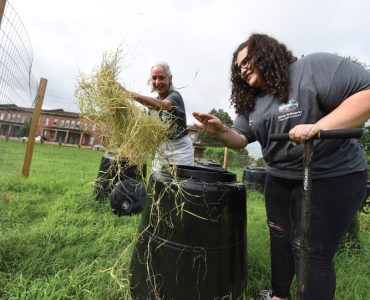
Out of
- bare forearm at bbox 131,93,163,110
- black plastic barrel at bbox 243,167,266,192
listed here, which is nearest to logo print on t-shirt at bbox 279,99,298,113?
bare forearm at bbox 131,93,163,110

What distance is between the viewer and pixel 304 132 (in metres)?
1.29

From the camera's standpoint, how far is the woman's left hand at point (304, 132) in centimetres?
127

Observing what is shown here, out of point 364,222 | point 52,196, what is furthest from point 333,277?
point 52,196

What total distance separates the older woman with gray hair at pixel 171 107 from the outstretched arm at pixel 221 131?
48 cm

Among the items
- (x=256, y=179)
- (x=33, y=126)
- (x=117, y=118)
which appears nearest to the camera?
(x=117, y=118)

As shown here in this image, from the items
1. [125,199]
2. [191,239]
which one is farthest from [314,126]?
[125,199]

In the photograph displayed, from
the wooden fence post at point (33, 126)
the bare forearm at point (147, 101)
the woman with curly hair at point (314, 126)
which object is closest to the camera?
the woman with curly hair at point (314, 126)

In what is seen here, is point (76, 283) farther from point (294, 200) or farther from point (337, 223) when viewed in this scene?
point (337, 223)

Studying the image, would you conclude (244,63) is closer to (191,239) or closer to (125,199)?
(191,239)

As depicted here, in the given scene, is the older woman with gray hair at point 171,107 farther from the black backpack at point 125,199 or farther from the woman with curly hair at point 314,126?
the black backpack at point 125,199

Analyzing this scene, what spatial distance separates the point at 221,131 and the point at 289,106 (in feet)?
1.70

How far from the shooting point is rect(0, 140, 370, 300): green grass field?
1.95m

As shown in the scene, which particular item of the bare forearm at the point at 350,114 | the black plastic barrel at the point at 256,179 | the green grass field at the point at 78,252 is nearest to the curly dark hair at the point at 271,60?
the bare forearm at the point at 350,114

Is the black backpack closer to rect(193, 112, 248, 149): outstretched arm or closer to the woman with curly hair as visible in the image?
rect(193, 112, 248, 149): outstretched arm
